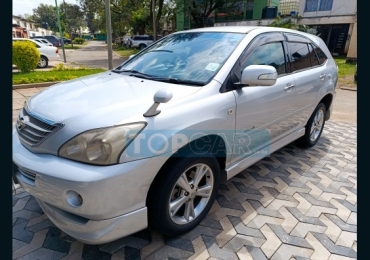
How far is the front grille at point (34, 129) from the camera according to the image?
1778 millimetres

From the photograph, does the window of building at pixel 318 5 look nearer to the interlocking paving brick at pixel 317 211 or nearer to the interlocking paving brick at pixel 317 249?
the interlocking paving brick at pixel 317 211

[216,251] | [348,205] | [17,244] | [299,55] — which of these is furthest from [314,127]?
[17,244]

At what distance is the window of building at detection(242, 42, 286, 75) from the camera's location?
2.67 m

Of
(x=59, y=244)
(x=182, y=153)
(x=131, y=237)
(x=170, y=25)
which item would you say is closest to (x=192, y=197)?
(x=182, y=153)

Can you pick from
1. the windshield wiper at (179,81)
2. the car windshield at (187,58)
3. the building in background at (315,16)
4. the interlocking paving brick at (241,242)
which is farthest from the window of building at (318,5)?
the interlocking paving brick at (241,242)

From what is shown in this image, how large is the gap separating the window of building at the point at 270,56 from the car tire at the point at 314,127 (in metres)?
1.21

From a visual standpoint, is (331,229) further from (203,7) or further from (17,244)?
(203,7)

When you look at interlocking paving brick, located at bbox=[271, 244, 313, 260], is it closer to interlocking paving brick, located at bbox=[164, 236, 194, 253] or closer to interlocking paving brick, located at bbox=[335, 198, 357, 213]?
interlocking paving brick, located at bbox=[164, 236, 194, 253]

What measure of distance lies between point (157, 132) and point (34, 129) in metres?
0.90

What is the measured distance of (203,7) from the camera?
72.0 ft

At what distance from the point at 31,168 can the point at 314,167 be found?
3287mm

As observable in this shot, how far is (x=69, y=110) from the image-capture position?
187cm

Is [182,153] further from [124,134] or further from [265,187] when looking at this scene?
[265,187]

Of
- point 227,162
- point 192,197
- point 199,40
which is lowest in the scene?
point 192,197
